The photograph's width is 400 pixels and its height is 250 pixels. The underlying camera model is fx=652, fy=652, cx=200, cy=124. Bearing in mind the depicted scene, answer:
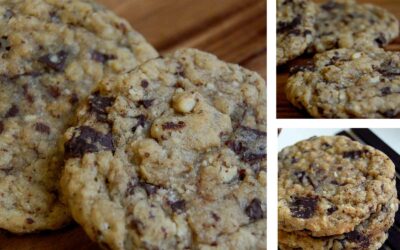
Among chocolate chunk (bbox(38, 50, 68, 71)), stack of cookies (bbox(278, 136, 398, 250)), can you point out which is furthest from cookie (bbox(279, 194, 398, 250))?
chocolate chunk (bbox(38, 50, 68, 71))

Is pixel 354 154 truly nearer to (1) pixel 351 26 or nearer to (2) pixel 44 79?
(1) pixel 351 26

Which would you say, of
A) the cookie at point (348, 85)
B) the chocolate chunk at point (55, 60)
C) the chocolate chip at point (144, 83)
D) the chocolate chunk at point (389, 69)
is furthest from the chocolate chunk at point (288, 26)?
the chocolate chunk at point (55, 60)

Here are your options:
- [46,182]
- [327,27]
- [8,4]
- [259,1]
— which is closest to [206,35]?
[259,1]

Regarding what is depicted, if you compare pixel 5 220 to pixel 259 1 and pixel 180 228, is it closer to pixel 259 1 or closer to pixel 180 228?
pixel 180 228

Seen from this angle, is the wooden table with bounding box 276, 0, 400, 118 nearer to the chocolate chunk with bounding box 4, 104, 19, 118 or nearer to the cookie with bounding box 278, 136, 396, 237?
the cookie with bounding box 278, 136, 396, 237

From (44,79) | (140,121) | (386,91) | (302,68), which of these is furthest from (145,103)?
(386,91)
